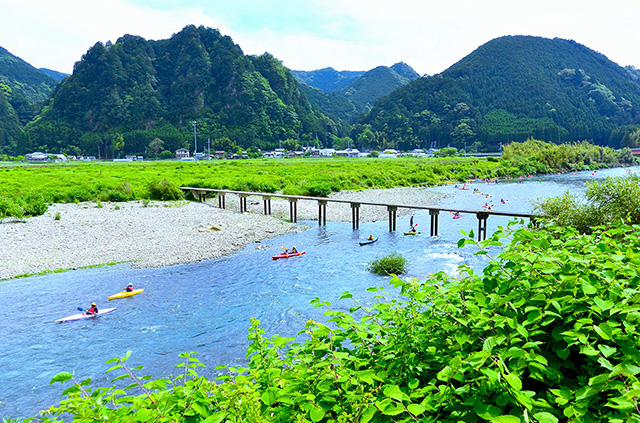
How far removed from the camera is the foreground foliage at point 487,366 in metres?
2.37

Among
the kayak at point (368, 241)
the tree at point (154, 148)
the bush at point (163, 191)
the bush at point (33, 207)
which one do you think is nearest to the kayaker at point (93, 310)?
the kayak at point (368, 241)

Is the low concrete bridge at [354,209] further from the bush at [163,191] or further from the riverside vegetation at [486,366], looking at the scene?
the riverside vegetation at [486,366]

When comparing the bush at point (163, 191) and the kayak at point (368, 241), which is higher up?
the bush at point (163, 191)

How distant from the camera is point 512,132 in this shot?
503 ft

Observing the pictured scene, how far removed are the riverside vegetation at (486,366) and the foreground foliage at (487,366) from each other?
1 centimetres

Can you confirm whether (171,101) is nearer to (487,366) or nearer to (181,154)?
(181,154)

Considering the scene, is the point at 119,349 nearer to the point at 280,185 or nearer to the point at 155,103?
the point at 280,185

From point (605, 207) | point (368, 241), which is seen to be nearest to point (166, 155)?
point (368, 241)

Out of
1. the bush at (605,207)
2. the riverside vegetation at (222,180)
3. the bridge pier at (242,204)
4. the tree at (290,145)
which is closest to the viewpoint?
the bush at (605,207)

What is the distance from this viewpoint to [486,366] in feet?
8.76

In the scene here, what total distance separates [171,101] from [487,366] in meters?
171

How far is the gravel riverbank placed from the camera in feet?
68.4

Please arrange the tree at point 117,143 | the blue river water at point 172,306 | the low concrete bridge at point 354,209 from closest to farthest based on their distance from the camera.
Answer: the blue river water at point 172,306, the low concrete bridge at point 354,209, the tree at point 117,143

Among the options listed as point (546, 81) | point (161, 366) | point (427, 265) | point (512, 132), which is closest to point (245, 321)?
point (161, 366)
